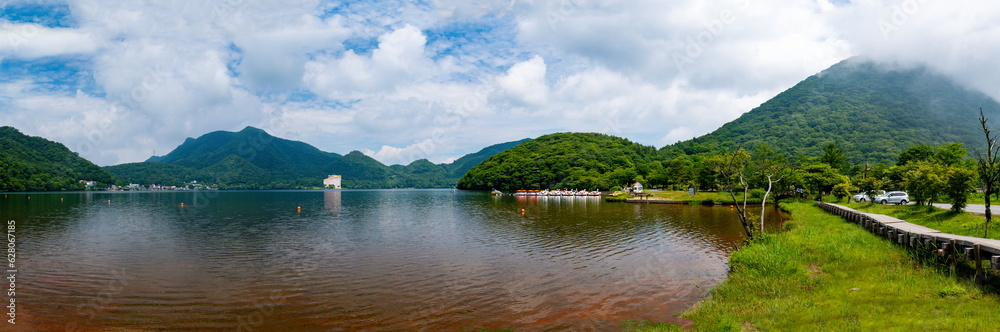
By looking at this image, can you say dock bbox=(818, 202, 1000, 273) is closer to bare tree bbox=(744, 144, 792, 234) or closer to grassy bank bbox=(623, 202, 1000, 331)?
grassy bank bbox=(623, 202, 1000, 331)

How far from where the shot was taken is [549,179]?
512ft

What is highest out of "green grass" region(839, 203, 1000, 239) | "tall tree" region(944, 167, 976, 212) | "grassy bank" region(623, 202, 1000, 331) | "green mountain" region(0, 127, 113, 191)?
"green mountain" region(0, 127, 113, 191)

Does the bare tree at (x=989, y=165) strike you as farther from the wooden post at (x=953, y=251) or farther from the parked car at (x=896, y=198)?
the parked car at (x=896, y=198)

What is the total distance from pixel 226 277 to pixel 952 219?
37679 millimetres

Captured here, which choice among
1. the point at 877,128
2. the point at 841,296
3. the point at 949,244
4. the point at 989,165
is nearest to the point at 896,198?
the point at 989,165

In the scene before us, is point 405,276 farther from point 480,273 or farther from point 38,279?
point 38,279

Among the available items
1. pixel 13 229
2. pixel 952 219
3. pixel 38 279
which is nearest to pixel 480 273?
pixel 38 279

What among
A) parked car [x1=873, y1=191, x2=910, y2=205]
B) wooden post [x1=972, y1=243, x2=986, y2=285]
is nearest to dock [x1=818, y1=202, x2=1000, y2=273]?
wooden post [x1=972, y1=243, x2=986, y2=285]

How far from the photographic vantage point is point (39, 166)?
164 metres

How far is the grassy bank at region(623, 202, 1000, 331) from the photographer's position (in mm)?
9164

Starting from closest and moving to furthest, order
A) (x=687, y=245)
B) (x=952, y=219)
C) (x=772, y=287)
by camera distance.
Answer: (x=772, y=287)
(x=952, y=219)
(x=687, y=245)

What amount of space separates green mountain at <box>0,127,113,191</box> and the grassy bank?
197985mm

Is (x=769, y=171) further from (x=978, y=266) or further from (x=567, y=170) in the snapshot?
(x=567, y=170)

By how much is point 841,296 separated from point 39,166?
23844 cm
